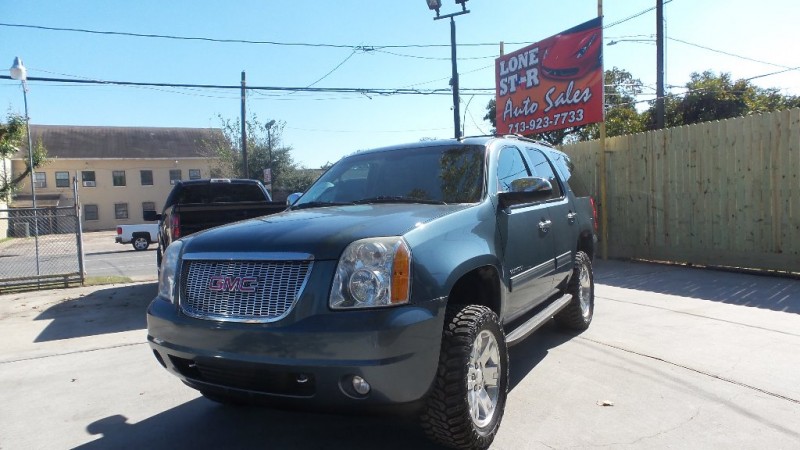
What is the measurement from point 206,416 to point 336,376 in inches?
69.5

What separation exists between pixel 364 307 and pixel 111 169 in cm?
5091

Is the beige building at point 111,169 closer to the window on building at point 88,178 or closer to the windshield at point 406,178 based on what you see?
the window on building at point 88,178

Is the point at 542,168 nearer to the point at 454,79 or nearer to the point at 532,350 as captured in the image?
the point at 532,350

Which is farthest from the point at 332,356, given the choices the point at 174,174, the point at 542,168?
the point at 174,174

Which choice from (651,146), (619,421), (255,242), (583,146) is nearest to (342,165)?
(255,242)

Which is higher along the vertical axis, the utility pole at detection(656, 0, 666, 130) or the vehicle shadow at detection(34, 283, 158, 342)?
the utility pole at detection(656, 0, 666, 130)

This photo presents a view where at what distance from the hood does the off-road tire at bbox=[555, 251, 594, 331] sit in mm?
2469

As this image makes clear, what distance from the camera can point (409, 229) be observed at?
2.85m

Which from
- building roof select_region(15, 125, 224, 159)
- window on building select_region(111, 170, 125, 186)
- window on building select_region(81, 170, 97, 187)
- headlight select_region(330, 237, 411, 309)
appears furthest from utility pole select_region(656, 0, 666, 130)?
window on building select_region(81, 170, 97, 187)

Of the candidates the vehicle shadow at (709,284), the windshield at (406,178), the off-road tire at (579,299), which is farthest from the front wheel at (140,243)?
the off-road tire at (579,299)

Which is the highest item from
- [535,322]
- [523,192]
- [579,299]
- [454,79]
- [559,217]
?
[454,79]

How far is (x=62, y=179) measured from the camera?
1800 inches

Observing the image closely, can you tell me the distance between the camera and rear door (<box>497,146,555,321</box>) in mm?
3732

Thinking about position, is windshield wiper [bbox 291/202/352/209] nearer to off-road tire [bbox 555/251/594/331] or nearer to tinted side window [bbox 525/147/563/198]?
tinted side window [bbox 525/147/563/198]
